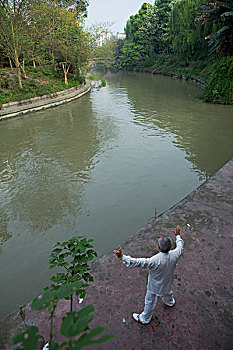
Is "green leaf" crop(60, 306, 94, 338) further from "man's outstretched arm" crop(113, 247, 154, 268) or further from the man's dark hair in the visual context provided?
the man's dark hair

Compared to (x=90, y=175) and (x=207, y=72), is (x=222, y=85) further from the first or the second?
(x=207, y=72)

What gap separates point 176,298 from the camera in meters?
2.78

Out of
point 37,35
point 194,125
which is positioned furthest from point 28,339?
point 37,35

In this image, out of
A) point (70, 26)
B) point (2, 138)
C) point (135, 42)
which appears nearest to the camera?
point (2, 138)

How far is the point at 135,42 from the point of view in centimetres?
5488

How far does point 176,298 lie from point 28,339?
6.75 ft

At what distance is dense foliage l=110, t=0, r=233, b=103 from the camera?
15078 mm

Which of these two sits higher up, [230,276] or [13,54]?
[13,54]

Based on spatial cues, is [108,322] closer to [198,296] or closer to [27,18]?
[198,296]

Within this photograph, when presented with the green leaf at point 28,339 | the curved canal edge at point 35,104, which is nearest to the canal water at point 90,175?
the curved canal edge at point 35,104

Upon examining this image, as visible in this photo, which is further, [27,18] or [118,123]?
[27,18]

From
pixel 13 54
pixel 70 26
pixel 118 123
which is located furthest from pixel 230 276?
pixel 70 26

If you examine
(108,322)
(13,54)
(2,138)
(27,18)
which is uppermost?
(27,18)

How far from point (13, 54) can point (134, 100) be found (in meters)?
9.58
